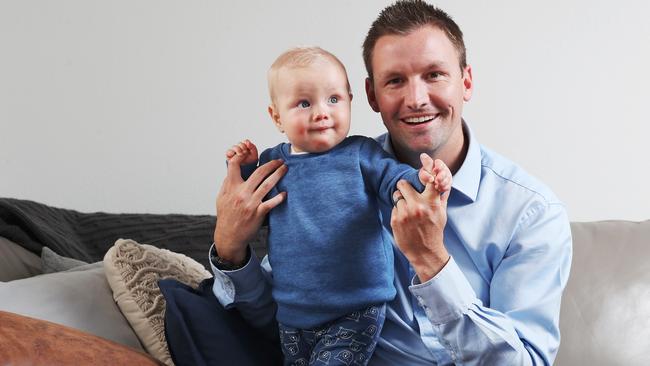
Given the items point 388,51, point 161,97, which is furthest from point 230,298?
point 161,97

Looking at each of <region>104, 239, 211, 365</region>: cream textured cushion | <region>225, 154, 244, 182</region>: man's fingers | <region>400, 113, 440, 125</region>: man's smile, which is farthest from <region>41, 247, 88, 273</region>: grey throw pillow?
<region>400, 113, 440, 125</region>: man's smile

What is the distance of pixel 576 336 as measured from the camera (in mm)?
2383

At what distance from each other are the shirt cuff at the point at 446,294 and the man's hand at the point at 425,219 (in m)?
0.02

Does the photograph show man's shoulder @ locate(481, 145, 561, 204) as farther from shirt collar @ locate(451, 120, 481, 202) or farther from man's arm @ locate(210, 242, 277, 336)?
man's arm @ locate(210, 242, 277, 336)

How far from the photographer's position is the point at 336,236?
68.8 inches

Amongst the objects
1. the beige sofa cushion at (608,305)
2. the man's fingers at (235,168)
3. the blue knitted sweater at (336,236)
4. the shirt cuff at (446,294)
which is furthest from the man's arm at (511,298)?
the beige sofa cushion at (608,305)

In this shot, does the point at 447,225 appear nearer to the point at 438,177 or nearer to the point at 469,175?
the point at 469,175

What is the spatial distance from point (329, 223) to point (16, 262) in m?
0.94

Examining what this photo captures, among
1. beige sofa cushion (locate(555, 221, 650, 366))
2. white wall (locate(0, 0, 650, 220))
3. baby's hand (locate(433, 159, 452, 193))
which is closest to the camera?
baby's hand (locate(433, 159, 452, 193))

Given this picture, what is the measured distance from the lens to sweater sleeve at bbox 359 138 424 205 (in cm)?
170

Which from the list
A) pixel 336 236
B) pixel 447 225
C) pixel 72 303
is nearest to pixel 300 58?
pixel 336 236

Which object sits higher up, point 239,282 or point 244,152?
point 244,152

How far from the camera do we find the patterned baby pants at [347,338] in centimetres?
175

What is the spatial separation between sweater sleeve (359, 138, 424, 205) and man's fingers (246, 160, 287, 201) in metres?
0.18
